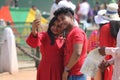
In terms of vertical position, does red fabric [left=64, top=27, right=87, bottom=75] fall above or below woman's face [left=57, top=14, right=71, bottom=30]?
below

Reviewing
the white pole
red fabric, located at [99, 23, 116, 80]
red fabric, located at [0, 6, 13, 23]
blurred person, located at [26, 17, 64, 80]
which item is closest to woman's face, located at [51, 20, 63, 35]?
blurred person, located at [26, 17, 64, 80]

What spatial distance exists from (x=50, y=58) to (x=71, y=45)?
1.29 ft

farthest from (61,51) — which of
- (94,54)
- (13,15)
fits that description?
(13,15)

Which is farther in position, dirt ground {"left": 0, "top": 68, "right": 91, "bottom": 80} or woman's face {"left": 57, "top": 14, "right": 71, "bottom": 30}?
dirt ground {"left": 0, "top": 68, "right": 91, "bottom": 80}

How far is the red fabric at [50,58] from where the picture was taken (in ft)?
17.7

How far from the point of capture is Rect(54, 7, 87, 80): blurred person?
16.8ft

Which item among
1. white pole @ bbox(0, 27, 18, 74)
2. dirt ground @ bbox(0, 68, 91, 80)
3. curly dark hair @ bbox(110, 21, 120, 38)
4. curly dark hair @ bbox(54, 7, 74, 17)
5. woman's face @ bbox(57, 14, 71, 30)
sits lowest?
dirt ground @ bbox(0, 68, 91, 80)

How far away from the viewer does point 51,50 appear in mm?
5406

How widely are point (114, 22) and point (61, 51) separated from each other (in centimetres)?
113

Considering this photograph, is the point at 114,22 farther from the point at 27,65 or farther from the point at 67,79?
the point at 27,65

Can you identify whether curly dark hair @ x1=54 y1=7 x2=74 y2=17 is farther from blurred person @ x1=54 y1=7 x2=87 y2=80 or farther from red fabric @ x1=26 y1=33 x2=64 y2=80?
red fabric @ x1=26 y1=33 x2=64 y2=80

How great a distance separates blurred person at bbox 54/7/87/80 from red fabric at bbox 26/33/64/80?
13cm

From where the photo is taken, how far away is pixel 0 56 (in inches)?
414

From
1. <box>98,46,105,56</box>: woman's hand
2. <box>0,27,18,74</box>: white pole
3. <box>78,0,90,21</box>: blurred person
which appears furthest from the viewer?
<box>78,0,90,21</box>: blurred person
